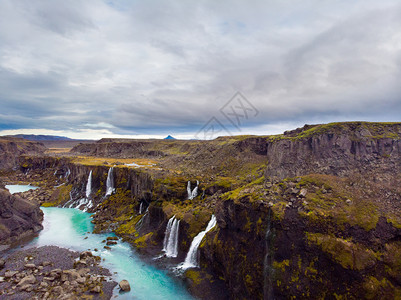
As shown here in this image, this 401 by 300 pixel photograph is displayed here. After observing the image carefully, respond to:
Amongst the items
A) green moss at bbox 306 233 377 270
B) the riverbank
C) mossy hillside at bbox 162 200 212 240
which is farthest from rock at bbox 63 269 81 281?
green moss at bbox 306 233 377 270

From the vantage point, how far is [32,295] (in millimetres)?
25859

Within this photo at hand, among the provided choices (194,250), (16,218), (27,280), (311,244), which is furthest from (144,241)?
(311,244)

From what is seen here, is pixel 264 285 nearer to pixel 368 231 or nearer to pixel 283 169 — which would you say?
pixel 368 231

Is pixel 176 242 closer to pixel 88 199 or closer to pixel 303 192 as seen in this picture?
pixel 303 192

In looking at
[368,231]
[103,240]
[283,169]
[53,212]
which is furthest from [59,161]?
[368,231]

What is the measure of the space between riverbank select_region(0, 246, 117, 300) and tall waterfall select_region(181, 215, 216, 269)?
1020 cm

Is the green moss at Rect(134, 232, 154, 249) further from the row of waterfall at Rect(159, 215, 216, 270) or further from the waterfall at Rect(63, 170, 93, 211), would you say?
the waterfall at Rect(63, 170, 93, 211)

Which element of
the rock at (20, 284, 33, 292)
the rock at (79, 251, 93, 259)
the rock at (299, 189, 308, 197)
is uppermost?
the rock at (299, 189, 308, 197)

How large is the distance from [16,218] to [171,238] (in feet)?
101

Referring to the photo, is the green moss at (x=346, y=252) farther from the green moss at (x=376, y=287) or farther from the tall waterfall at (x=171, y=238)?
the tall waterfall at (x=171, y=238)

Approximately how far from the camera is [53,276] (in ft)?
96.3

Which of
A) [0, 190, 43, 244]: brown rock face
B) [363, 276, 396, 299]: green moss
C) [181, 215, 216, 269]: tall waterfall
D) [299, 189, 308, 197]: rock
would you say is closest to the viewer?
[363, 276, 396, 299]: green moss

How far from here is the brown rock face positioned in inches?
1627

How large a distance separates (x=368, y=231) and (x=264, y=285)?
35.9 feet
